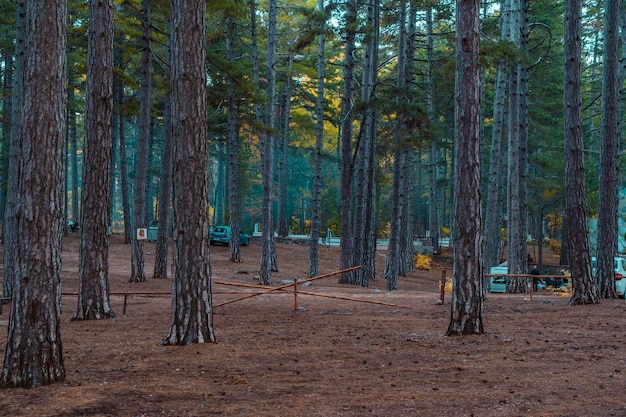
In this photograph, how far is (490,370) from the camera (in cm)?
896

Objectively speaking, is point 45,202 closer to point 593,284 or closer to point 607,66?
point 593,284

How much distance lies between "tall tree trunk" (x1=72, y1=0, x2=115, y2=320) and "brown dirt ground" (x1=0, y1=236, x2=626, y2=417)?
665 millimetres

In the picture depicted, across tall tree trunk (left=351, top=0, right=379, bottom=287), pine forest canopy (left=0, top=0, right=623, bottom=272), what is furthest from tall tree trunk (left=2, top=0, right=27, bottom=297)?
tall tree trunk (left=351, top=0, right=379, bottom=287)

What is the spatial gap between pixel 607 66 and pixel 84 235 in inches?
530

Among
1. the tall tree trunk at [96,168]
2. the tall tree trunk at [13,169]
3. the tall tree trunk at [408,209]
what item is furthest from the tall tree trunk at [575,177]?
the tall tree trunk at [13,169]

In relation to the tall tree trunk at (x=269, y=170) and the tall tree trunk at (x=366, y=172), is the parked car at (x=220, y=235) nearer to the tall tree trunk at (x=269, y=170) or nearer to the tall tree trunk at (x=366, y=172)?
the tall tree trunk at (x=366, y=172)

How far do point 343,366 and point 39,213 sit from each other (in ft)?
14.3

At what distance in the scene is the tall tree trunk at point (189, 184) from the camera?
33.6 ft

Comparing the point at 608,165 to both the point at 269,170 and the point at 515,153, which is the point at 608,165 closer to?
the point at 515,153

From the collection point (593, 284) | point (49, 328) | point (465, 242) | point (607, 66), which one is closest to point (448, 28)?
point (607, 66)

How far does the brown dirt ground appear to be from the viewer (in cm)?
718

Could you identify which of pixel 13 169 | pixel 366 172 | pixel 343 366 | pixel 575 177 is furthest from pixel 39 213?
pixel 366 172

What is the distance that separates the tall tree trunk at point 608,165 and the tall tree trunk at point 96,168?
12244 mm

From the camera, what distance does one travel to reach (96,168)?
13.4m
